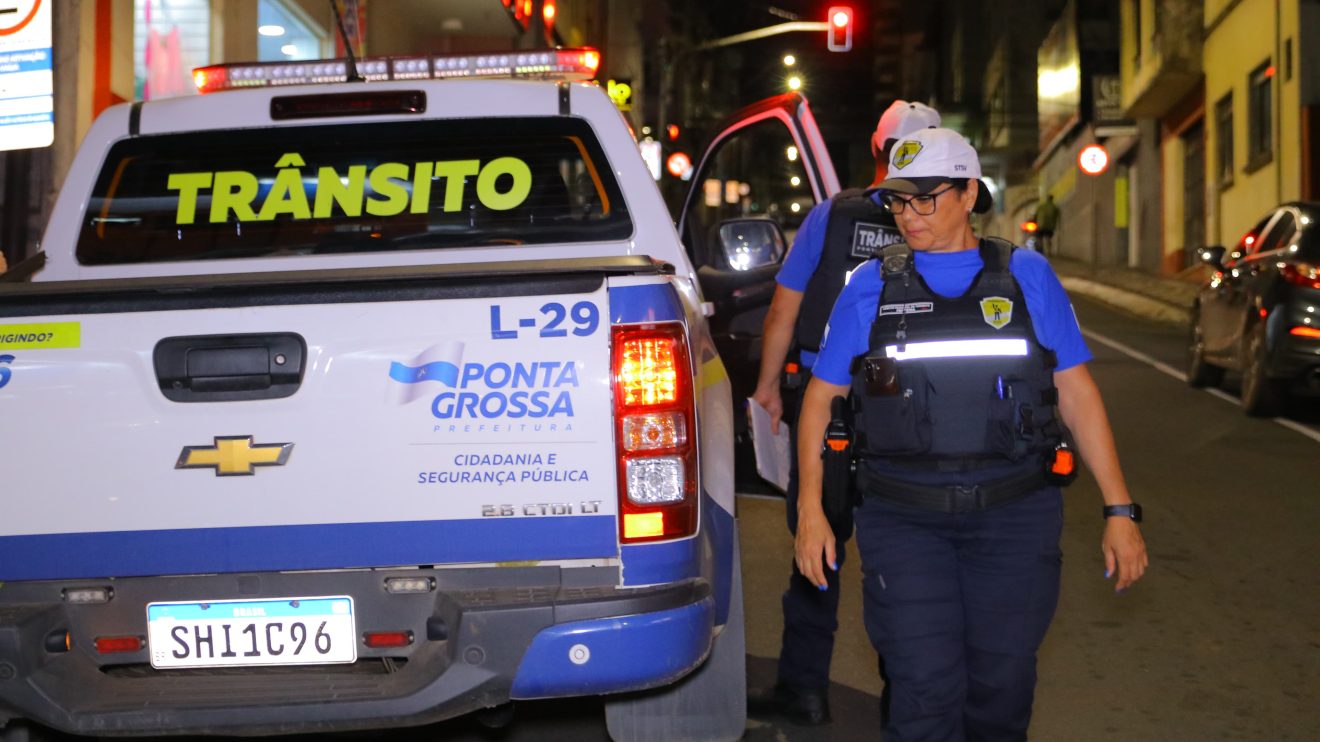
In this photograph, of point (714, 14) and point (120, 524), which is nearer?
point (120, 524)

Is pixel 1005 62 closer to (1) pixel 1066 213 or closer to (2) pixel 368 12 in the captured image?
(1) pixel 1066 213

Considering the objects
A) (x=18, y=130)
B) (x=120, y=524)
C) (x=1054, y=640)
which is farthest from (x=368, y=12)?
(x=120, y=524)

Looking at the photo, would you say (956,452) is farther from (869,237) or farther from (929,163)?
(869,237)

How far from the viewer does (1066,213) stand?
4897 cm

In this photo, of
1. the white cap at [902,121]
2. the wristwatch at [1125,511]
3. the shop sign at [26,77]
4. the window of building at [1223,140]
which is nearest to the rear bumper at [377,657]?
the wristwatch at [1125,511]

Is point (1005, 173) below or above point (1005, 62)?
below

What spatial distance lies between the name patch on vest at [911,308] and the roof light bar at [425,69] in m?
2.10

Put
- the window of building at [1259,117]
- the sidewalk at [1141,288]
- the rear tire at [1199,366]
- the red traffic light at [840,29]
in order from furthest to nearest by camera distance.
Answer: the window of building at [1259,117] → the sidewalk at [1141,288] → the red traffic light at [840,29] → the rear tire at [1199,366]

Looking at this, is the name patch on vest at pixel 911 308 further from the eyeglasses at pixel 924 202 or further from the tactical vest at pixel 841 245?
the tactical vest at pixel 841 245

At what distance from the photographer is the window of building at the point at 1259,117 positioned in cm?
2532

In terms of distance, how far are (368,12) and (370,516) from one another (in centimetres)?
1867

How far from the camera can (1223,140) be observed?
29.1 m

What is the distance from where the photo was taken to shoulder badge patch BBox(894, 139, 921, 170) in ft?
12.1

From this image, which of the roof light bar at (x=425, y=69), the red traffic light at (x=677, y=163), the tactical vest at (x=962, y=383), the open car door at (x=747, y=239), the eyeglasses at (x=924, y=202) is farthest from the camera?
the red traffic light at (x=677, y=163)
